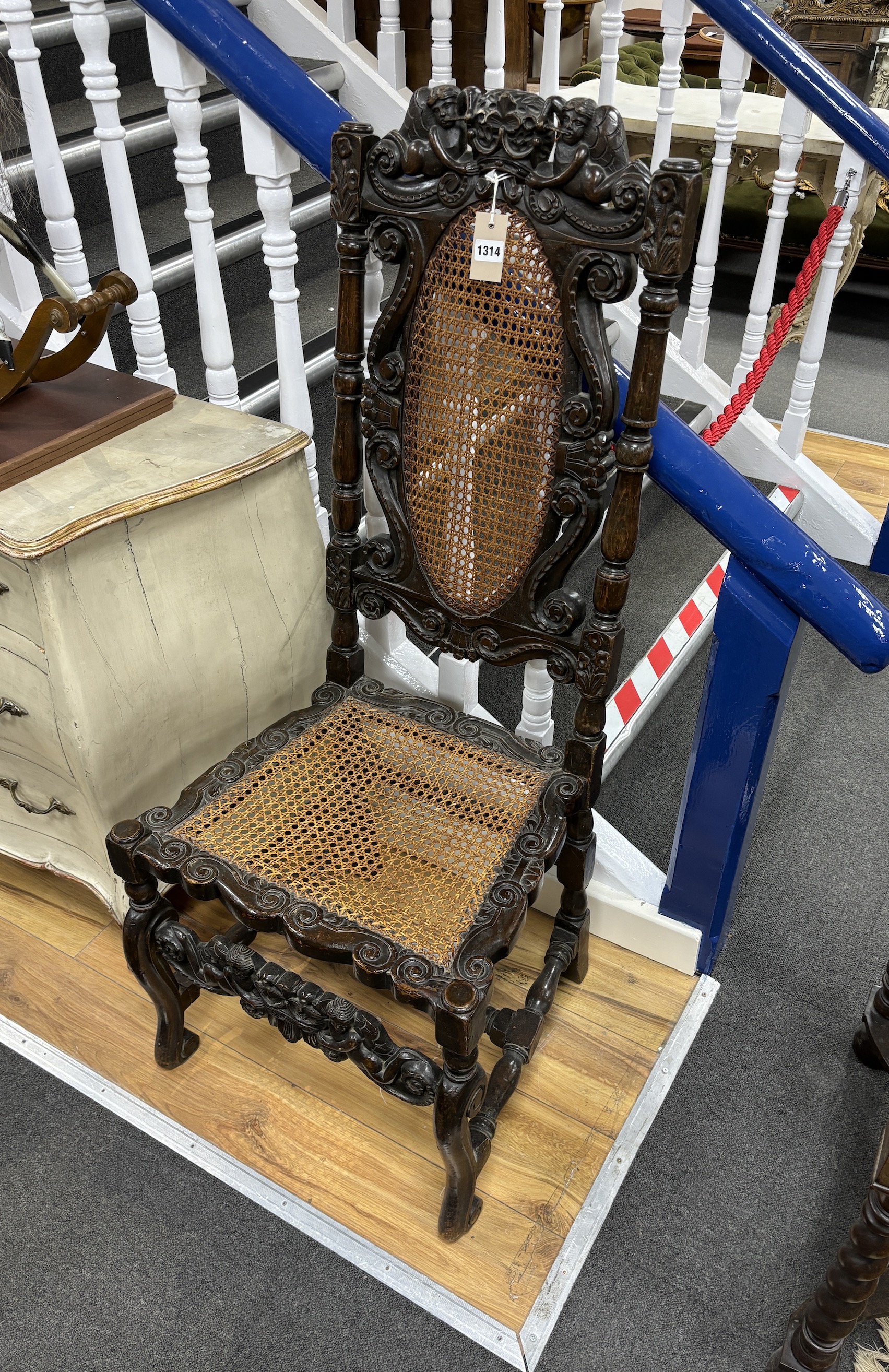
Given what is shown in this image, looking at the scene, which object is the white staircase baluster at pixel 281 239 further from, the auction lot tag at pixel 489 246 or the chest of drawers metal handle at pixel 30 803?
the chest of drawers metal handle at pixel 30 803

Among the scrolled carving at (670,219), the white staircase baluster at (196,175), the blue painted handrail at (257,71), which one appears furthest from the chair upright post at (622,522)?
the white staircase baluster at (196,175)

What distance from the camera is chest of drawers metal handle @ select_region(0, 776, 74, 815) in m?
1.69

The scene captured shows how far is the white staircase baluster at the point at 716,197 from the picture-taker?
7.07ft

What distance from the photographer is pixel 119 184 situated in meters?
1.65

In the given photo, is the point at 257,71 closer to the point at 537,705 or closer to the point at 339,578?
the point at 339,578

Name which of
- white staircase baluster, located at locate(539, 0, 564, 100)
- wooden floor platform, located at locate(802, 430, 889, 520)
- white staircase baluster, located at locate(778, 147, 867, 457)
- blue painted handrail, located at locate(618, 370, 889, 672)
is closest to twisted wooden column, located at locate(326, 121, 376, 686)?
blue painted handrail, located at locate(618, 370, 889, 672)

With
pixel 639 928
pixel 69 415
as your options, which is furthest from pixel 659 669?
pixel 69 415

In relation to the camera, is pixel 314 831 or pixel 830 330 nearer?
pixel 314 831

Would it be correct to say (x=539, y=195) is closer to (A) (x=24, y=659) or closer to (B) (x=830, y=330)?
(A) (x=24, y=659)

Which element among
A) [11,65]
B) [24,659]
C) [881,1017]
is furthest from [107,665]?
[881,1017]

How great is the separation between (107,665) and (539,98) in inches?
37.0

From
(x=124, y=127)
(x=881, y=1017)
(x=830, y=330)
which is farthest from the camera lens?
(x=830, y=330)

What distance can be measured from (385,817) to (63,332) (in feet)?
2.72

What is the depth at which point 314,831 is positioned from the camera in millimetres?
1452
